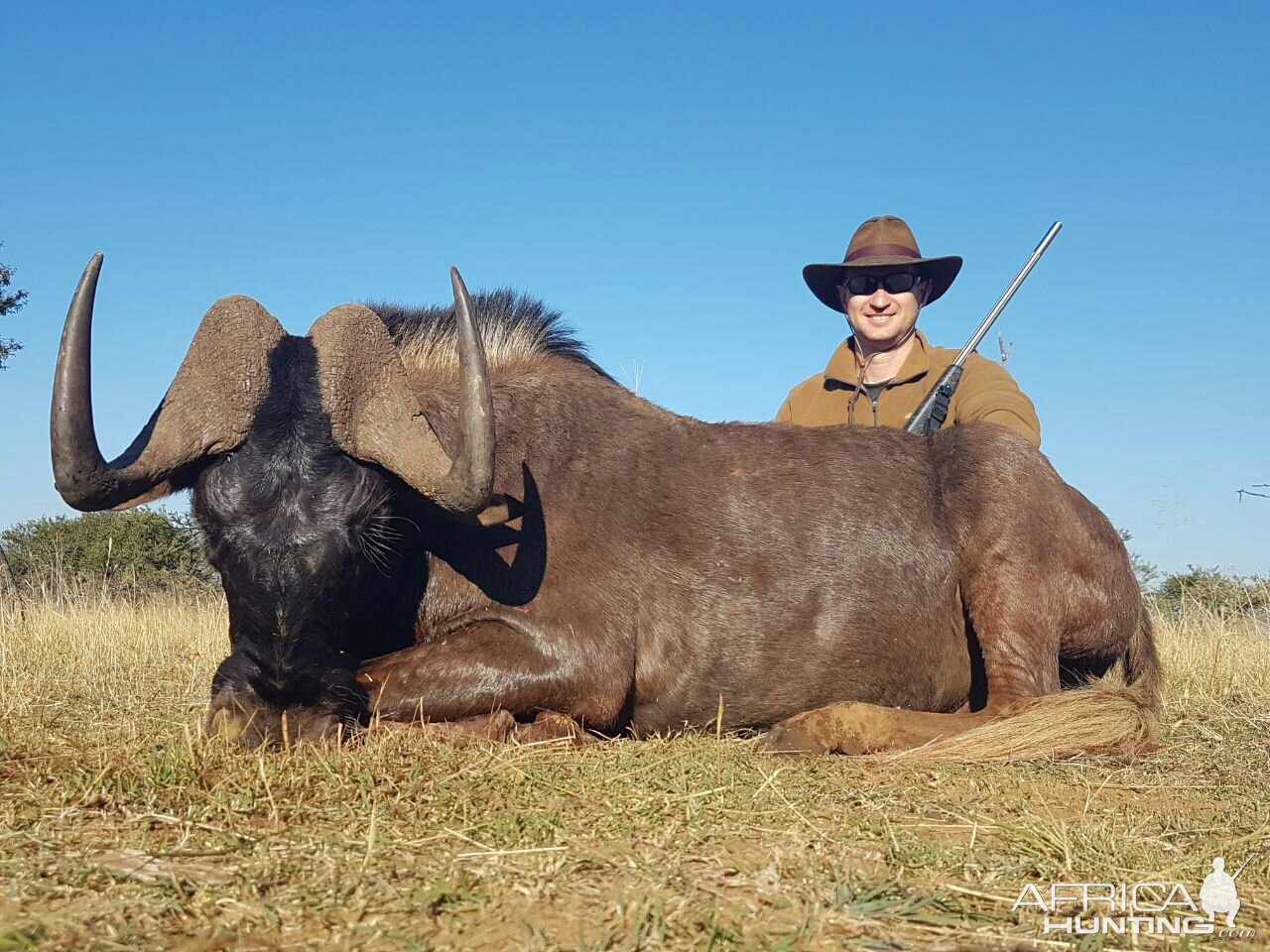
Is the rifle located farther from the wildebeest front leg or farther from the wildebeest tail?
the wildebeest front leg

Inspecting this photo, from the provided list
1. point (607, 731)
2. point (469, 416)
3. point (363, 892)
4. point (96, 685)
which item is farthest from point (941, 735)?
point (96, 685)

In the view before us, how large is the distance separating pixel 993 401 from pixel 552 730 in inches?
139

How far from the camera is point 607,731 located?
15.0ft

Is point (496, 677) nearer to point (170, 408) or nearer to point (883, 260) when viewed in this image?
point (170, 408)

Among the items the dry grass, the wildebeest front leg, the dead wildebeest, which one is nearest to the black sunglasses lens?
the dead wildebeest

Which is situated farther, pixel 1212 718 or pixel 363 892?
pixel 1212 718

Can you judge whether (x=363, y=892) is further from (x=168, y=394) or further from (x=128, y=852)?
(x=168, y=394)

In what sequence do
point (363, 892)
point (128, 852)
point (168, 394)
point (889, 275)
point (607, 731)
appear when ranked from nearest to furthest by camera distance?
point (363, 892)
point (128, 852)
point (168, 394)
point (607, 731)
point (889, 275)

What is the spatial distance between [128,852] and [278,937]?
2.13 ft

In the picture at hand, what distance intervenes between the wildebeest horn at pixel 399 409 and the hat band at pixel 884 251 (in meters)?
4.18

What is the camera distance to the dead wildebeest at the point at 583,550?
3865 mm

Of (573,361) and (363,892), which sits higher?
(573,361)

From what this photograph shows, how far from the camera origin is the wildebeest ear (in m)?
4.06

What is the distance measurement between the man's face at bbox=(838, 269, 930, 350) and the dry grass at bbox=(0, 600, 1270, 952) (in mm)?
3789
